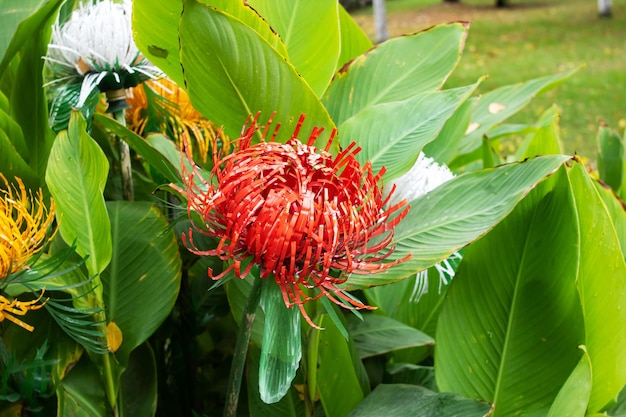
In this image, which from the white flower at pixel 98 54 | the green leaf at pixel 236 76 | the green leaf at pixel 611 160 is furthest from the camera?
the green leaf at pixel 611 160

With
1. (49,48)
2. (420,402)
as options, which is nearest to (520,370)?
(420,402)

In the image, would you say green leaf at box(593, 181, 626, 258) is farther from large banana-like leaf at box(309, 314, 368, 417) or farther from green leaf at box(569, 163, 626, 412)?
large banana-like leaf at box(309, 314, 368, 417)

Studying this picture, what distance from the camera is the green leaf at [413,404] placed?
35.3 inches

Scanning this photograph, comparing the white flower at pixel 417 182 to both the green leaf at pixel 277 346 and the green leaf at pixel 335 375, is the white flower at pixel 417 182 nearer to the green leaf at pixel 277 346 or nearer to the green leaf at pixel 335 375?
the green leaf at pixel 335 375

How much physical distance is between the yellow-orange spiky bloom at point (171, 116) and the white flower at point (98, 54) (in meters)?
0.06

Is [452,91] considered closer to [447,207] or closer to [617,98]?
[447,207]

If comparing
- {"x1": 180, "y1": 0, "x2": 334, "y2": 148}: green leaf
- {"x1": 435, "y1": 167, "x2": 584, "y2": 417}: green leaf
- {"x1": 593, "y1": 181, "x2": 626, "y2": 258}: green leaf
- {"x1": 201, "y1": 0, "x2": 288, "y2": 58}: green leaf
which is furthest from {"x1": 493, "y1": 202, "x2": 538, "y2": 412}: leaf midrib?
{"x1": 201, "y1": 0, "x2": 288, "y2": 58}: green leaf

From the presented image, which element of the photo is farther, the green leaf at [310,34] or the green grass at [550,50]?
the green grass at [550,50]

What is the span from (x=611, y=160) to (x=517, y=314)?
0.80 metres

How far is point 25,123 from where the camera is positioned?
1.17 m

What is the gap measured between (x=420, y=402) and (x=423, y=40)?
560mm

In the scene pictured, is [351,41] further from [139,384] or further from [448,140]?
[139,384]

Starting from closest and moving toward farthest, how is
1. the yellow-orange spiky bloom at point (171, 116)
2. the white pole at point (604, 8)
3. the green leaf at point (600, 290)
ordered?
the green leaf at point (600, 290) → the yellow-orange spiky bloom at point (171, 116) → the white pole at point (604, 8)

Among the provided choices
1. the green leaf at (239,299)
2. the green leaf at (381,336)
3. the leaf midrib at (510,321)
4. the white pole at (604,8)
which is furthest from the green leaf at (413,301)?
the white pole at (604,8)
